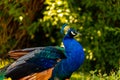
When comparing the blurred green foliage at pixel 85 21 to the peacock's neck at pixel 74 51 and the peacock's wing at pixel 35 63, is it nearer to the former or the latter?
the peacock's neck at pixel 74 51

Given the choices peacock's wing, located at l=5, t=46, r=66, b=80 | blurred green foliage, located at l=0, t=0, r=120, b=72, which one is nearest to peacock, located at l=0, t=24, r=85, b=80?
peacock's wing, located at l=5, t=46, r=66, b=80

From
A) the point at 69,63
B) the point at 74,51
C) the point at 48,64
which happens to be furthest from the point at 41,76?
the point at 74,51

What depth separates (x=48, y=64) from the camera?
16.2ft

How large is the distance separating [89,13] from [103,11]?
244mm

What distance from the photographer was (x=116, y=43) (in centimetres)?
820

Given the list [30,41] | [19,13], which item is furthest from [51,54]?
[30,41]

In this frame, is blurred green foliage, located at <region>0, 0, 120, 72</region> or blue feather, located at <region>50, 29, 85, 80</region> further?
blurred green foliage, located at <region>0, 0, 120, 72</region>

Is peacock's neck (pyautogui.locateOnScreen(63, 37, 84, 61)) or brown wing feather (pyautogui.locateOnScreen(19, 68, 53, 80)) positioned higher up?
peacock's neck (pyautogui.locateOnScreen(63, 37, 84, 61))

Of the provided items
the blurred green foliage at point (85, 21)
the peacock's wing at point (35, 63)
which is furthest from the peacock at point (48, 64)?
the blurred green foliage at point (85, 21)

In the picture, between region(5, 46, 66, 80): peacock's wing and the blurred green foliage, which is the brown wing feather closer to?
region(5, 46, 66, 80): peacock's wing

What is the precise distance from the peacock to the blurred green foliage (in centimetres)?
279

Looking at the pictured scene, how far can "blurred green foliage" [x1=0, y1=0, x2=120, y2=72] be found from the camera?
798 cm

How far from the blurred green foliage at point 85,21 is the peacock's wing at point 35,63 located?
285cm

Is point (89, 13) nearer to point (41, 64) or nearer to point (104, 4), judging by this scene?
point (104, 4)
